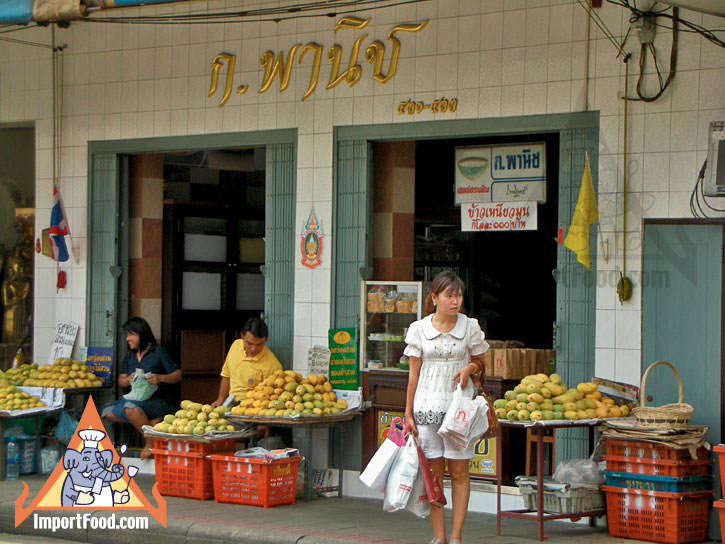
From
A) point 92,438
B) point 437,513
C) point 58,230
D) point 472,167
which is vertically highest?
point 472,167

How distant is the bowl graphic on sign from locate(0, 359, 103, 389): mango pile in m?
4.33

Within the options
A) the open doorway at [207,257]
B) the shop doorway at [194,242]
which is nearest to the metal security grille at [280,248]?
the shop doorway at [194,242]

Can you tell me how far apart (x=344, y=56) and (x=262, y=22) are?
101 cm

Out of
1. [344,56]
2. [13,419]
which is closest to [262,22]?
[344,56]

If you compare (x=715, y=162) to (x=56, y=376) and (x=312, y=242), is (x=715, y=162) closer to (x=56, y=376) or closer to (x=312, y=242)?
(x=312, y=242)

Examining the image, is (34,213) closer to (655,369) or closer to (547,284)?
(547,284)

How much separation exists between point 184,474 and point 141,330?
1986 mm

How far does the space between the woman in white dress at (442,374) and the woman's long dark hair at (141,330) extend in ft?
14.9

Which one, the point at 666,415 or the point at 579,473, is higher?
the point at 666,415

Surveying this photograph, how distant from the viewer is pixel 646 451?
8.41 meters

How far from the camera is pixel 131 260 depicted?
12484 mm

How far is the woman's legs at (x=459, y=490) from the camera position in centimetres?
780

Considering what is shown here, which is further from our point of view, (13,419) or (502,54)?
(13,419)

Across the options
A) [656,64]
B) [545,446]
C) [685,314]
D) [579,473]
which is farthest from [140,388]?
[656,64]
